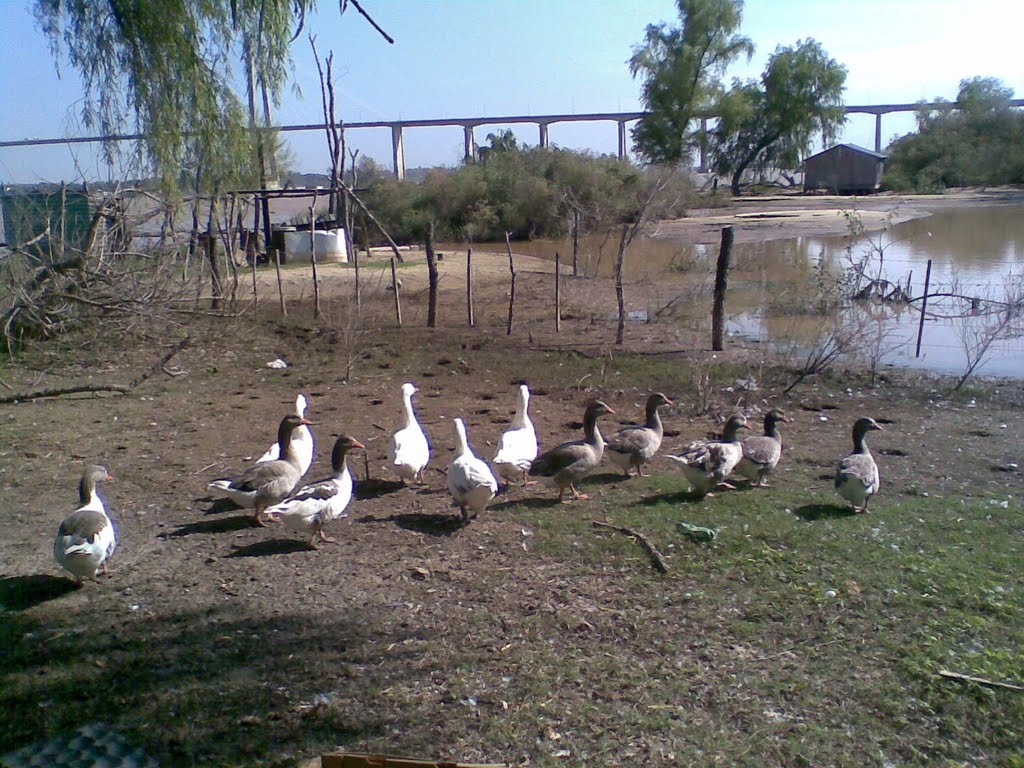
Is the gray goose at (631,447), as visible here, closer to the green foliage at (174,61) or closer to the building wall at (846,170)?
the green foliage at (174,61)

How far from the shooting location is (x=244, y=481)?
7.30m

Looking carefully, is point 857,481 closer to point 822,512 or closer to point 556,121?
point 822,512

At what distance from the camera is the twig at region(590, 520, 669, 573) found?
6301 millimetres

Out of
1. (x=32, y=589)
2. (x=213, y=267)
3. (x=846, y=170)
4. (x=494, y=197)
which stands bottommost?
(x=32, y=589)

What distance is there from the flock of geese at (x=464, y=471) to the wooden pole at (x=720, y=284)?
18.1ft

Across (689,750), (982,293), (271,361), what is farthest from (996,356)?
(689,750)

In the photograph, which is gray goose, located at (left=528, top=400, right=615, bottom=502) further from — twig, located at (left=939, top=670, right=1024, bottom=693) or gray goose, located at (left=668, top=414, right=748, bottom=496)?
twig, located at (left=939, top=670, right=1024, bottom=693)

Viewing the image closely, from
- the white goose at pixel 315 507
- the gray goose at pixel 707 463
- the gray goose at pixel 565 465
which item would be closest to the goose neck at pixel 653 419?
the gray goose at pixel 707 463

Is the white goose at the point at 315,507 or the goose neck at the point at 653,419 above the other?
the goose neck at the point at 653,419

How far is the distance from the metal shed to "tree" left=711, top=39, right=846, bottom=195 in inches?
65.1

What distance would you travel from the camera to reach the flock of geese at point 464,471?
647 cm

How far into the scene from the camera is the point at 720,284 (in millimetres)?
14359

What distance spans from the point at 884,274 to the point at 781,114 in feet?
138

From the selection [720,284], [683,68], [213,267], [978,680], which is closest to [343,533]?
[978,680]
